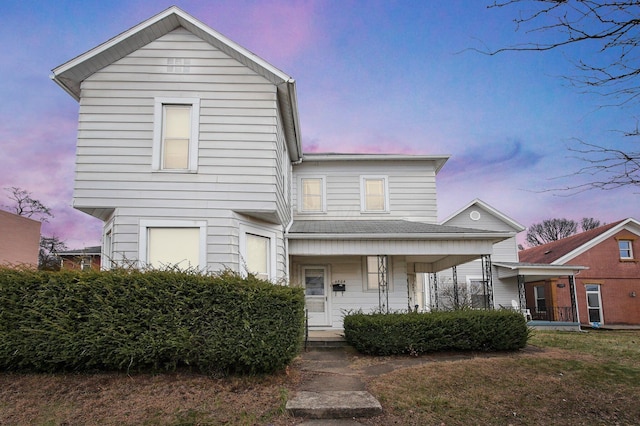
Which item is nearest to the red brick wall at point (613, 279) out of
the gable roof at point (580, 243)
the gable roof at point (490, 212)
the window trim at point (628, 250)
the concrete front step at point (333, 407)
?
the window trim at point (628, 250)

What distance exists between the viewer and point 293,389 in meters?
6.60

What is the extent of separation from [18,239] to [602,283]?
25.5 meters

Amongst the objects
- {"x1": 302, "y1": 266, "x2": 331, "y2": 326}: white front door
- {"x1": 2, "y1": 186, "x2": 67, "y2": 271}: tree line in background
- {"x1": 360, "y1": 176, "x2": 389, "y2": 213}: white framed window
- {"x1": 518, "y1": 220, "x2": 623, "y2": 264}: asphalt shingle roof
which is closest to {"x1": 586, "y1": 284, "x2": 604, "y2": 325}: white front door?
{"x1": 518, "y1": 220, "x2": 623, "y2": 264}: asphalt shingle roof

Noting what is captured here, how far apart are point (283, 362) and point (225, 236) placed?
10.5 feet

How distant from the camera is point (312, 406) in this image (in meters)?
5.72

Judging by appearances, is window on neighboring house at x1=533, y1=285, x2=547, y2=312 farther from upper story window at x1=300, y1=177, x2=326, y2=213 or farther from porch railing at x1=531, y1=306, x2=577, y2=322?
upper story window at x1=300, y1=177, x2=326, y2=213

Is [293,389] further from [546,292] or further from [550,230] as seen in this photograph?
[550,230]

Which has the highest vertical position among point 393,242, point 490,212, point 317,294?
point 490,212

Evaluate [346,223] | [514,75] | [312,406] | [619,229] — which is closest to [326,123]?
[346,223]

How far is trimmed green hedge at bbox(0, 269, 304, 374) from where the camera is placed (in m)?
6.37

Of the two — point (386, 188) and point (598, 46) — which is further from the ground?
point (386, 188)

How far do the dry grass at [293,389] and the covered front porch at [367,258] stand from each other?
4542mm

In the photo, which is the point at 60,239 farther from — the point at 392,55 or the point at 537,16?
the point at 537,16

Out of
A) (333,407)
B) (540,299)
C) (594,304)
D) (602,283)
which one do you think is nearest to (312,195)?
(333,407)
